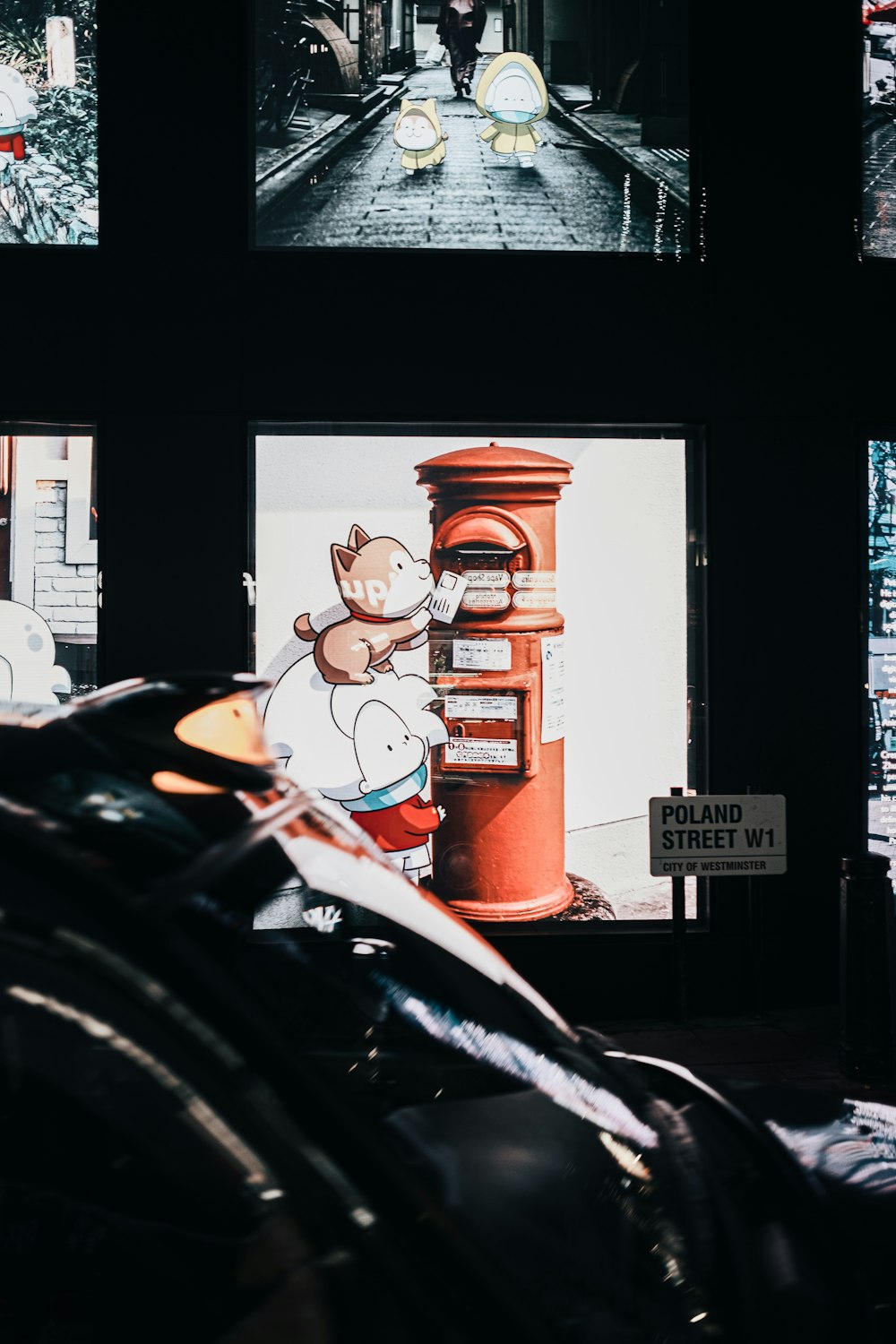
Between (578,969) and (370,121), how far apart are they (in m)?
5.18

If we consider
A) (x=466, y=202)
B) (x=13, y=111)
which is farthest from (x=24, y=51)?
(x=466, y=202)

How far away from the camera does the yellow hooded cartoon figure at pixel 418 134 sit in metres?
6.33

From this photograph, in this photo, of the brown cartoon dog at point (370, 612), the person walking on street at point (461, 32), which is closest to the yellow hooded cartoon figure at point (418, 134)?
the person walking on street at point (461, 32)

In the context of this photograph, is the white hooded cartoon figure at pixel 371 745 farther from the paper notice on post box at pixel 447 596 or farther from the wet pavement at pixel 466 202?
the wet pavement at pixel 466 202

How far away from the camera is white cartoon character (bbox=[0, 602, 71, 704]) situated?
6.14m

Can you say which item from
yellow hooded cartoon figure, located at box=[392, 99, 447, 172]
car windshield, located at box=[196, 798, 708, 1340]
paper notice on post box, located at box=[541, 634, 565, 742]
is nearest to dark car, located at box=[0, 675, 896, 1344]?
car windshield, located at box=[196, 798, 708, 1340]

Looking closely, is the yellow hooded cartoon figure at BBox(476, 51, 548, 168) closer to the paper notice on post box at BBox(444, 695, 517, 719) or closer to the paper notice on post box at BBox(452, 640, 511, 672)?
the paper notice on post box at BBox(452, 640, 511, 672)

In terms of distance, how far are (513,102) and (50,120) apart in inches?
108

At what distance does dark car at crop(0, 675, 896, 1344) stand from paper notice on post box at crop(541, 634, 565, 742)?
13.9 ft

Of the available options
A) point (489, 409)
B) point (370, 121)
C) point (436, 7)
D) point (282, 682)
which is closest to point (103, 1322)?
point (282, 682)

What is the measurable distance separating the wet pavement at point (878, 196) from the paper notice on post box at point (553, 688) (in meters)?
3.11

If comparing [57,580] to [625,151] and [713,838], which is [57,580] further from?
[625,151]

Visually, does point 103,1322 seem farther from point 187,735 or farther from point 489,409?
point 489,409

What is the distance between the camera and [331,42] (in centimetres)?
628
